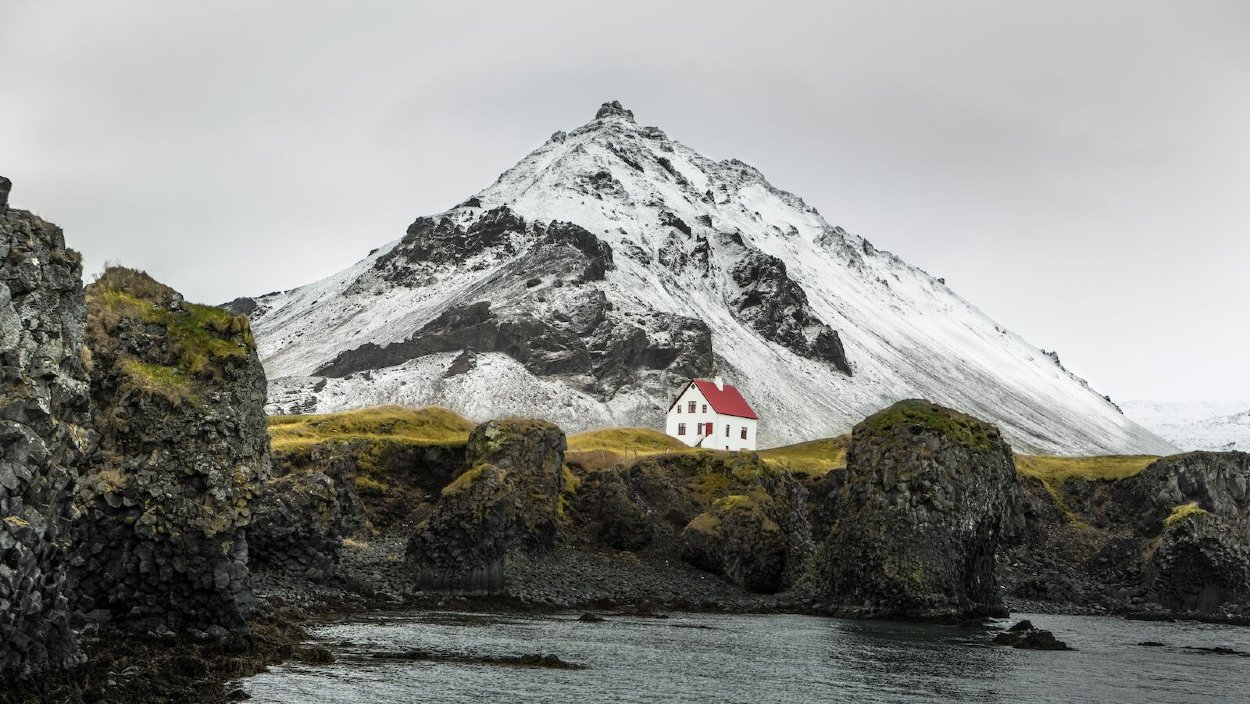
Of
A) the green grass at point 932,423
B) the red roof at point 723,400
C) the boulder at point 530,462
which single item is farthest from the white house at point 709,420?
the green grass at point 932,423

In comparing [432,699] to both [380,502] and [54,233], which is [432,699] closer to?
[54,233]

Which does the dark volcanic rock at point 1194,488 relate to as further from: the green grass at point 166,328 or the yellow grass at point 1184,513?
the green grass at point 166,328

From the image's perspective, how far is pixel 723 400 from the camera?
525 ft

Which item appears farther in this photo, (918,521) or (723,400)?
(723,400)

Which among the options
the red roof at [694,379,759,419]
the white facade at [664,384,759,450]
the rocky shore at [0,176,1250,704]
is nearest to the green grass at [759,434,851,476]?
the rocky shore at [0,176,1250,704]

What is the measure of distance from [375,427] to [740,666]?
59.7m

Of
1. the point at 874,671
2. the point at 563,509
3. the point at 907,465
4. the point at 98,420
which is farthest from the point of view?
the point at 563,509

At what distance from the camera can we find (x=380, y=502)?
3300 inches

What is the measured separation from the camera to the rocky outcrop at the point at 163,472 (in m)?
36.1

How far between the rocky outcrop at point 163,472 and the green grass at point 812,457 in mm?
68246

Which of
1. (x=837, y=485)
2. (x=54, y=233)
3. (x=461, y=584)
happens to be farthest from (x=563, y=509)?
(x=54, y=233)

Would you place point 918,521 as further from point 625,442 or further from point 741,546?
point 625,442

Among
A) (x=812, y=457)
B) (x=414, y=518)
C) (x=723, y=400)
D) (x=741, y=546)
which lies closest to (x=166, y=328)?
(x=414, y=518)

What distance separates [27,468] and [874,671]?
3351cm
